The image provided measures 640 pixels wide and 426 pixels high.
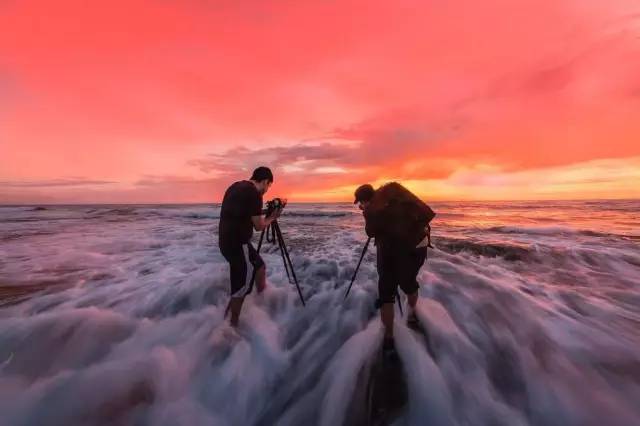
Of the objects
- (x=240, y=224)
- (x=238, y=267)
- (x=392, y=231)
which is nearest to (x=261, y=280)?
(x=238, y=267)

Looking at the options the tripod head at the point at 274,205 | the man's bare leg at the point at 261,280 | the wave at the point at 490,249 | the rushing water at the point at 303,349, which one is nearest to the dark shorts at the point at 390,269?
the rushing water at the point at 303,349

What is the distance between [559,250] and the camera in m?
11.3

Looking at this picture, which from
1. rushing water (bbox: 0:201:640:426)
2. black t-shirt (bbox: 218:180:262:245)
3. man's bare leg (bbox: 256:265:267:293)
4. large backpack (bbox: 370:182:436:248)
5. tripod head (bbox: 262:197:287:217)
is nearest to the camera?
rushing water (bbox: 0:201:640:426)

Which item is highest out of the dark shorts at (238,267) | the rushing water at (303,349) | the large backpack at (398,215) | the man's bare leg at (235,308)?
the large backpack at (398,215)

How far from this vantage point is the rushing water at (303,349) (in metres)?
3.65

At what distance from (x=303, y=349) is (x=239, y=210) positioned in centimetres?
241

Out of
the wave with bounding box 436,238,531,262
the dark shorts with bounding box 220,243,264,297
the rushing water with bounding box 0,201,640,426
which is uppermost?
the dark shorts with bounding box 220,243,264,297

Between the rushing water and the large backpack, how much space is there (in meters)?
1.68

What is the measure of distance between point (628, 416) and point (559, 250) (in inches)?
376

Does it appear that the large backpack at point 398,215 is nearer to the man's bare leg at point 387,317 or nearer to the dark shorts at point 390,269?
the dark shorts at point 390,269

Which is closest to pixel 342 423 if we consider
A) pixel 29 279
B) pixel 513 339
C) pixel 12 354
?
pixel 513 339

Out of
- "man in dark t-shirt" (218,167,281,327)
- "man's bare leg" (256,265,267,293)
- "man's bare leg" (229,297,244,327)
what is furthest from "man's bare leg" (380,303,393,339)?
"man's bare leg" (256,265,267,293)

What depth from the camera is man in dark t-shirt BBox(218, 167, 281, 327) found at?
5043mm

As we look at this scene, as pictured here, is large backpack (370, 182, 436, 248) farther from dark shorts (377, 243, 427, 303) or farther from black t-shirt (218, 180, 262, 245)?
black t-shirt (218, 180, 262, 245)
